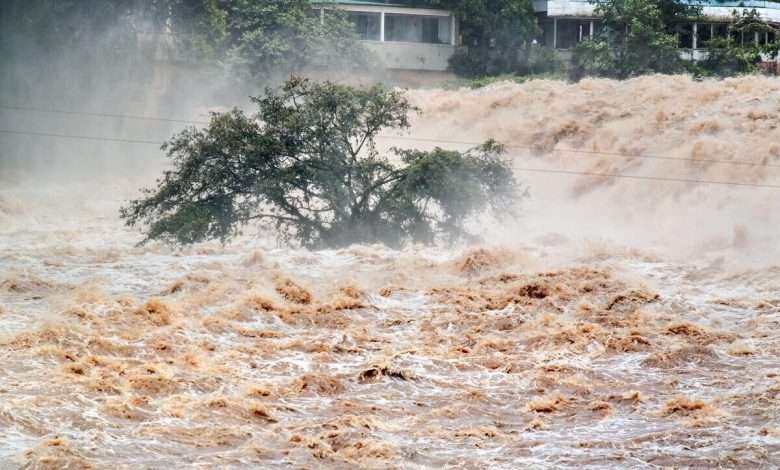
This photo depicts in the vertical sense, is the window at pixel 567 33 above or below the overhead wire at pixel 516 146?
above

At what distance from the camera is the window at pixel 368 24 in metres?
61.3

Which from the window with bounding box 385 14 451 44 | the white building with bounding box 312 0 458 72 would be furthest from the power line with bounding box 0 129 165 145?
the window with bounding box 385 14 451 44

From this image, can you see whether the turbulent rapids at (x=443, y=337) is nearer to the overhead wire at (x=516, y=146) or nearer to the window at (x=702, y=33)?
the overhead wire at (x=516, y=146)

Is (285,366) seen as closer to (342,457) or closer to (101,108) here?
(342,457)

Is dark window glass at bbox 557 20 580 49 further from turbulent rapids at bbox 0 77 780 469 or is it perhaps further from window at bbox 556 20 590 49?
turbulent rapids at bbox 0 77 780 469

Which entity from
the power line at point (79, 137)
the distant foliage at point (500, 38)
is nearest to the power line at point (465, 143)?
the power line at point (79, 137)

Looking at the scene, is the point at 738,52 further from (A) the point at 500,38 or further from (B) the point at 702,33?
(A) the point at 500,38

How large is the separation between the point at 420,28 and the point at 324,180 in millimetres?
29181

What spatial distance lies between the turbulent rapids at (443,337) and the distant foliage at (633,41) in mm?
14089

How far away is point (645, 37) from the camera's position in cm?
5512

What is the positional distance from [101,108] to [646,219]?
24.1m

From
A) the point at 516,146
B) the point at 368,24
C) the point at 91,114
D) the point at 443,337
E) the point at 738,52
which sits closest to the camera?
the point at 443,337

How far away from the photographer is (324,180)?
3409 cm

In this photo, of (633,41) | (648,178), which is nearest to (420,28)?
(633,41)
